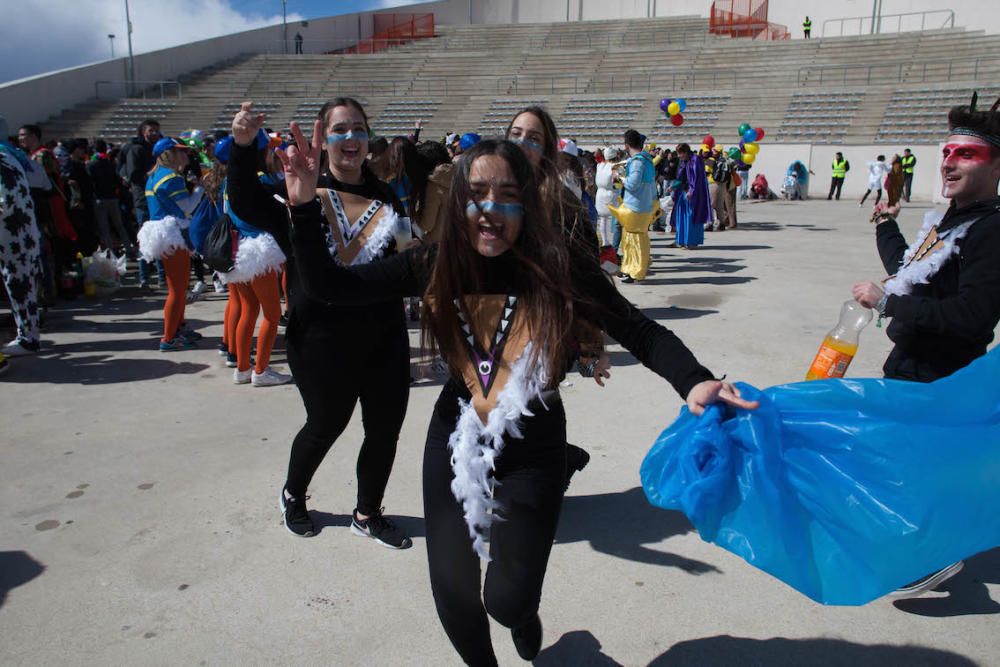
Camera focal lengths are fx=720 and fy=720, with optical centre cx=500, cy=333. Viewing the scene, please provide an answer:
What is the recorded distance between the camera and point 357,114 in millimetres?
3082

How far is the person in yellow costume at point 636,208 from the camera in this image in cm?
888

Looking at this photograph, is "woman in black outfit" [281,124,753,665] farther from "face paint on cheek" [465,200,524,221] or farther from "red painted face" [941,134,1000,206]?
"red painted face" [941,134,1000,206]

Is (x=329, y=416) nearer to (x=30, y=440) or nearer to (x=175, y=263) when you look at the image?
(x=30, y=440)

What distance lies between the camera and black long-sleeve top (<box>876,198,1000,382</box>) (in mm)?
2562

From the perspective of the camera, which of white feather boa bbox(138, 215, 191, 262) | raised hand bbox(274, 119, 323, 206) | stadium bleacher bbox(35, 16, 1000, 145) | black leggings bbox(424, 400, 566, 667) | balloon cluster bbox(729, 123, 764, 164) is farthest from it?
stadium bleacher bbox(35, 16, 1000, 145)

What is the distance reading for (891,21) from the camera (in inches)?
1321

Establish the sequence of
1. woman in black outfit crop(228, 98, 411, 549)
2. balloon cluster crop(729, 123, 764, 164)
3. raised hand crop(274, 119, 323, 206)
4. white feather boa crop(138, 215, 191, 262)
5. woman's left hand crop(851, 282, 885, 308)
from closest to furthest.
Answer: raised hand crop(274, 119, 323, 206), woman's left hand crop(851, 282, 885, 308), woman in black outfit crop(228, 98, 411, 549), white feather boa crop(138, 215, 191, 262), balloon cluster crop(729, 123, 764, 164)

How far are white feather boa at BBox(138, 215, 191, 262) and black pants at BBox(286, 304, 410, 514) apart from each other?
146 inches

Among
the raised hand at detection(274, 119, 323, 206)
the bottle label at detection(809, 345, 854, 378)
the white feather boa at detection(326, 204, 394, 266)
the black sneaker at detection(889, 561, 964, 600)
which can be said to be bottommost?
the black sneaker at detection(889, 561, 964, 600)

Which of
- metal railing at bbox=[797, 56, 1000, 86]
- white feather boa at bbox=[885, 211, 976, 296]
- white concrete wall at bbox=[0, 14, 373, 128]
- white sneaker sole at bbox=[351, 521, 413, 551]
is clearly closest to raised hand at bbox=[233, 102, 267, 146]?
white sneaker sole at bbox=[351, 521, 413, 551]

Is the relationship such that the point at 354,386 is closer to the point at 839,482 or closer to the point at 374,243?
the point at 374,243

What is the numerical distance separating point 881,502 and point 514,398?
1.05 meters

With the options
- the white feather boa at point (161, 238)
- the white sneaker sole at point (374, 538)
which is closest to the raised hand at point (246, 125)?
the white sneaker sole at point (374, 538)

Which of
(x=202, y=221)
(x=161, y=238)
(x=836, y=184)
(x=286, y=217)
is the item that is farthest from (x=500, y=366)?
(x=836, y=184)
